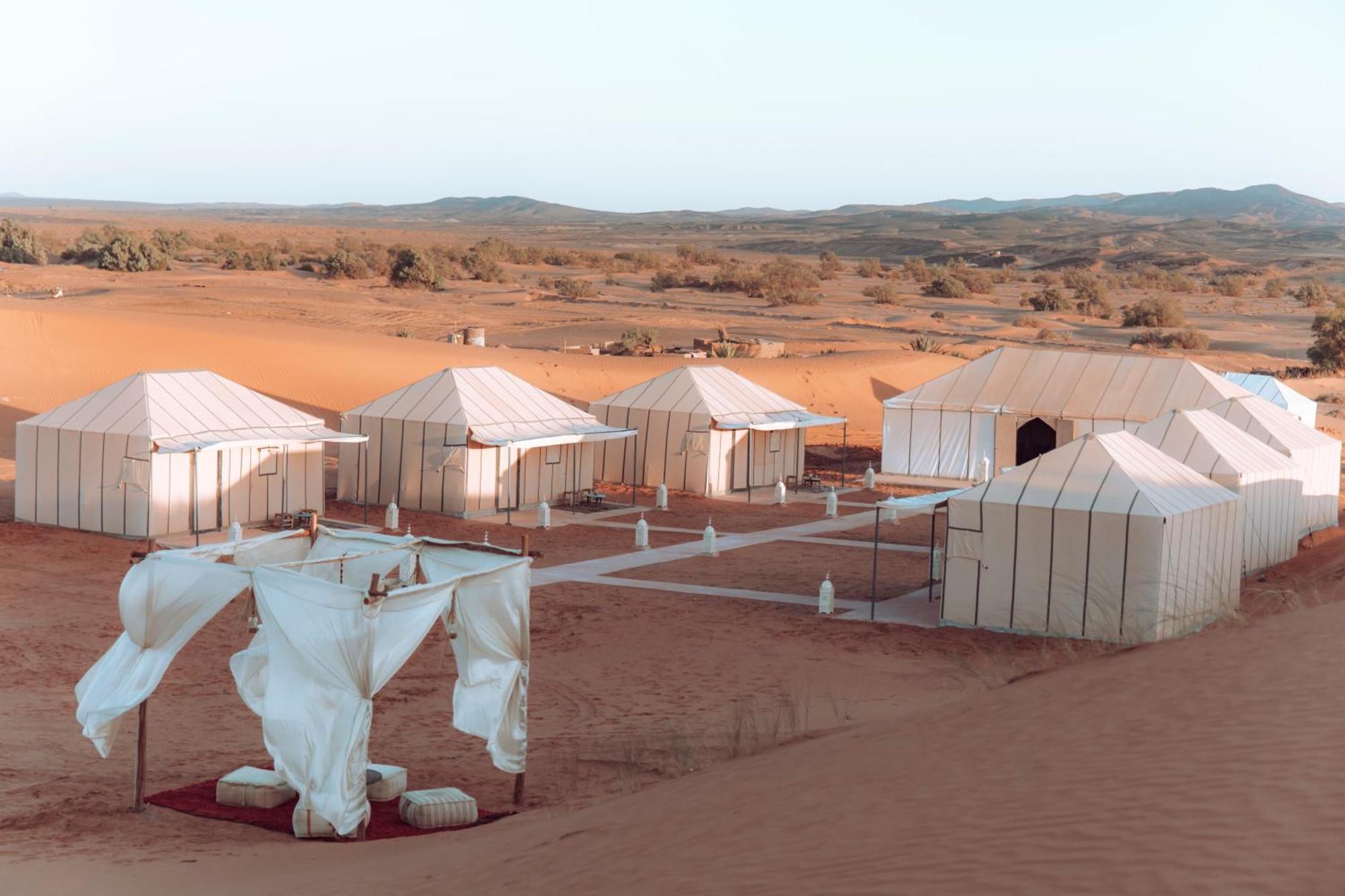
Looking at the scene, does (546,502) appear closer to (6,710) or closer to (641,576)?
(641,576)

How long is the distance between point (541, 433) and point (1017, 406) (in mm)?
11698

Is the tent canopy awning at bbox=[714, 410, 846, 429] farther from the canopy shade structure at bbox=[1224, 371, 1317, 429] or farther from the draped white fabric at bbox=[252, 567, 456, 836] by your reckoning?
the draped white fabric at bbox=[252, 567, 456, 836]

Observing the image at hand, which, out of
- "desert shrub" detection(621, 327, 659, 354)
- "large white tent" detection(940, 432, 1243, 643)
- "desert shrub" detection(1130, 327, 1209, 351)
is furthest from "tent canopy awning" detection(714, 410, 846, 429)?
"desert shrub" detection(1130, 327, 1209, 351)

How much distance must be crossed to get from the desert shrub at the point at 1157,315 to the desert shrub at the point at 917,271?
23.1m

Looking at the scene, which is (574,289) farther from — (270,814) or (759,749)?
(270,814)

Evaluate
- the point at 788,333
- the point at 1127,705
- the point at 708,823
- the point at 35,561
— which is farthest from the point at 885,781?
the point at 788,333

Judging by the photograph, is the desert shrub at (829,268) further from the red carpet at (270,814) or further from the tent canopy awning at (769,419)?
the red carpet at (270,814)

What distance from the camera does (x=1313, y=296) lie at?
74188 millimetres

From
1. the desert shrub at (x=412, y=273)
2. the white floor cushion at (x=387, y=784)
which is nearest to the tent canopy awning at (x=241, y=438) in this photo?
the white floor cushion at (x=387, y=784)

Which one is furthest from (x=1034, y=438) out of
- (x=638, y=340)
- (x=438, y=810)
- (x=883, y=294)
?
(x=883, y=294)

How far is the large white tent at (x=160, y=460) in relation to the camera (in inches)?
952

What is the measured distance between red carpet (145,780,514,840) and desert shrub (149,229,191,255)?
7115cm

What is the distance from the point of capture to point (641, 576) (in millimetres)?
22234

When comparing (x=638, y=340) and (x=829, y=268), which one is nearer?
(x=638, y=340)
